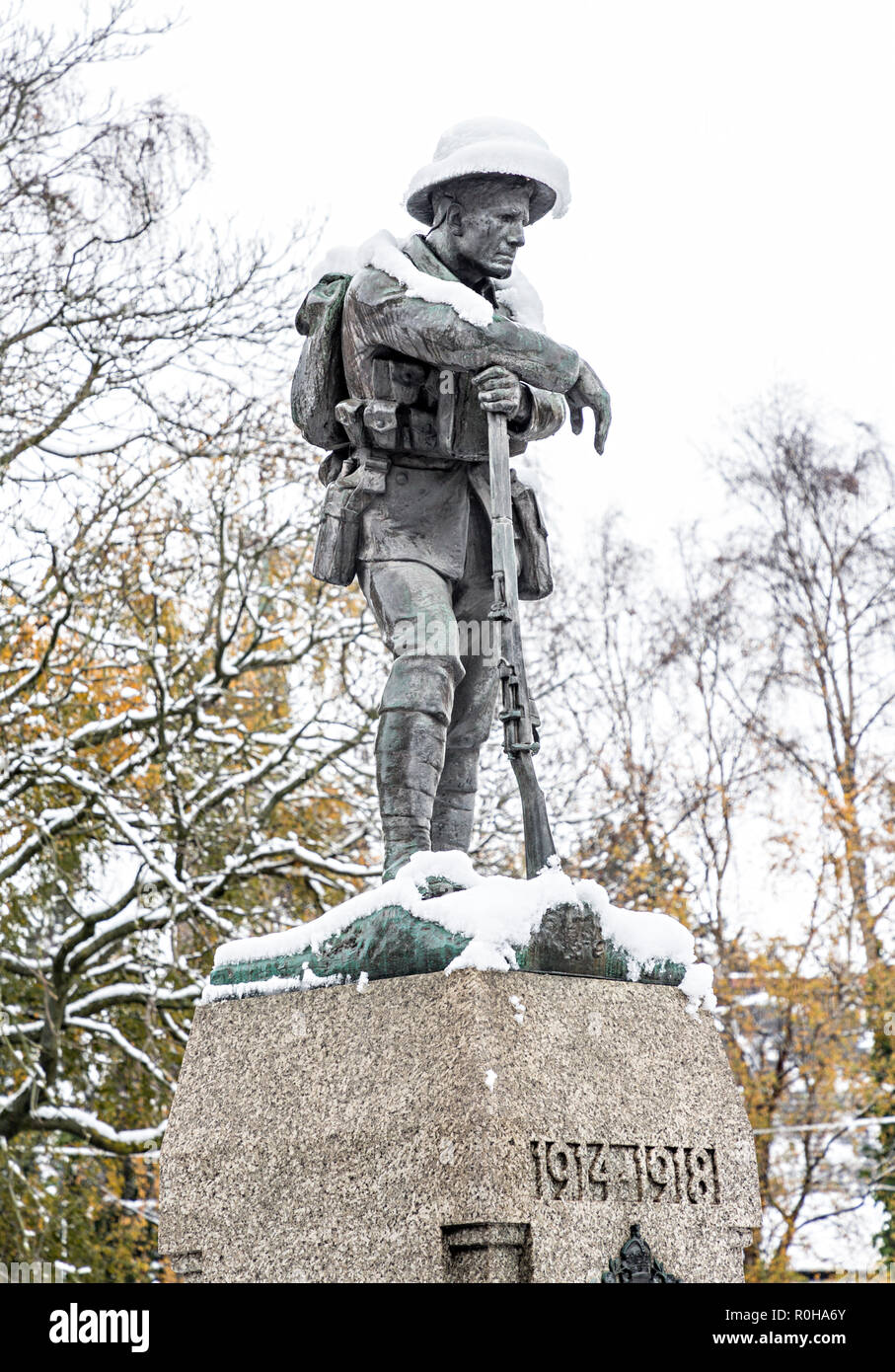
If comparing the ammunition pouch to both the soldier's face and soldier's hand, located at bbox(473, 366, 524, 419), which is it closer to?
soldier's hand, located at bbox(473, 366, 524, 419)

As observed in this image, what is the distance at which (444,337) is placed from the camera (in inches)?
172

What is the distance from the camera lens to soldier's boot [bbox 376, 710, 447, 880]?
4340 mm

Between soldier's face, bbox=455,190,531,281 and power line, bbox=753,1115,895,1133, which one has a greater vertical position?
soldier's face, bbox=455,190,531,281

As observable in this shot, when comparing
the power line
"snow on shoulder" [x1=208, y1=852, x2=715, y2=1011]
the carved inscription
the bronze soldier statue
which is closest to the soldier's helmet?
the bronze soldier statue

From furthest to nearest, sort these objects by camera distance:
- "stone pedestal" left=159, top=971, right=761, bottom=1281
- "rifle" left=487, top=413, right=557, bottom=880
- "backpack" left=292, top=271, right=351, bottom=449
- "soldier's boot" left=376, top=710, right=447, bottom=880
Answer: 1. "backpack" left=292, top=271, right=351, bottom=449
2. "soldier's boot" left=376, top=710, right=447, bottom=880
3. "rifle" left=487, top=413, right=557, bottom=880
4. "stone pedestal" left=159, top=971, right=761, bottom=1281

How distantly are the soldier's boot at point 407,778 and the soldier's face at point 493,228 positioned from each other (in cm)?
130

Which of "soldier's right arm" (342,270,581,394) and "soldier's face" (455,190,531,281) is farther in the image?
"soldier's face" (455,190,531,281)

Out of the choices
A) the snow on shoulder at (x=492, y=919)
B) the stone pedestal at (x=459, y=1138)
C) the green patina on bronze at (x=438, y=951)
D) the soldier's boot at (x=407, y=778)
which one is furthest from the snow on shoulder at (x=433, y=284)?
the stone pedestal at (x=459, y=1138)

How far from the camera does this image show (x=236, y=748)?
45.6ft

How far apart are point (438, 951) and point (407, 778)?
0.61 m

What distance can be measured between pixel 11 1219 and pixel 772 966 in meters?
8.17

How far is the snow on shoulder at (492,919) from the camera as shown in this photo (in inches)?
151

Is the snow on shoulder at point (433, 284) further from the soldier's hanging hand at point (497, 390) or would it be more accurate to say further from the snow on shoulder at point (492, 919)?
the snow on shoulder at point (492, 919)

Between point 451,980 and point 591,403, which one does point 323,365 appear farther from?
point 451,980
